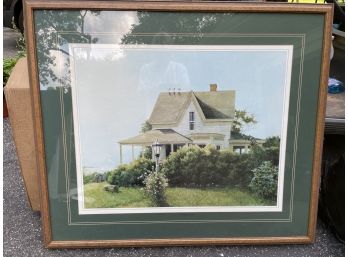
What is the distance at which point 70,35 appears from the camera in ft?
4.07

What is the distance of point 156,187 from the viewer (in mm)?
1420

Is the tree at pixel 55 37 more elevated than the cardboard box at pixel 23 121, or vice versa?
the tree at pixel 55 37

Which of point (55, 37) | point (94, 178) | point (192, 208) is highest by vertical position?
point (55, 37)

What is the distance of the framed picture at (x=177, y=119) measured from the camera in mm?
1239

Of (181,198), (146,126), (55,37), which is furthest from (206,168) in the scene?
(55,37)

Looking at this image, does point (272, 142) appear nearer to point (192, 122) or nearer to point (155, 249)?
point (192, 122)

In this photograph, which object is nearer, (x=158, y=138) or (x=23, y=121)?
(x=158, y=138)

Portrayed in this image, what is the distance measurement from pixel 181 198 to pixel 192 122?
10.6 inches

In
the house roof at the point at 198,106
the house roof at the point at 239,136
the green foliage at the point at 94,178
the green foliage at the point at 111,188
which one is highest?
the house roof at the point at 198,106

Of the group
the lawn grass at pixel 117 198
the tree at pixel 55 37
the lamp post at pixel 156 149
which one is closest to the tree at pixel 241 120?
the lamp post at pixel 156 149

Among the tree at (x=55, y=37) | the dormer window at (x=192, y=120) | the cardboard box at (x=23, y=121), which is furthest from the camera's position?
the cardboard box at (x=23, y=121)

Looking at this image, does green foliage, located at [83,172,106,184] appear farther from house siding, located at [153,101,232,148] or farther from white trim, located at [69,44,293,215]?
house siding, located at [153,101,232,148]

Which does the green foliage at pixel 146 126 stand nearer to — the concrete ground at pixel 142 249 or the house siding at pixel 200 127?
the house siding at pixel 200 127

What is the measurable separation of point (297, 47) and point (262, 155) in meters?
0.36
